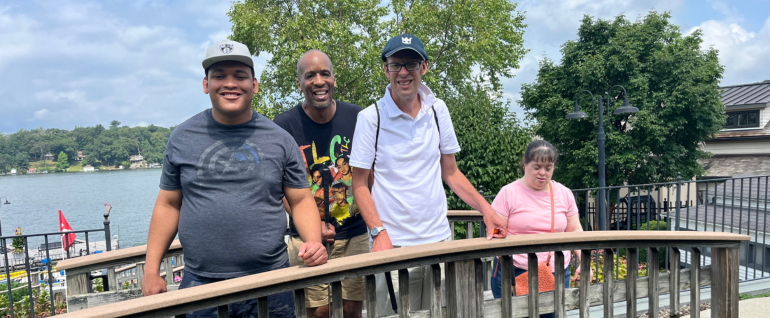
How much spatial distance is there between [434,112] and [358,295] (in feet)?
3.71

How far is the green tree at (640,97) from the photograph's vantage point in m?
23.3

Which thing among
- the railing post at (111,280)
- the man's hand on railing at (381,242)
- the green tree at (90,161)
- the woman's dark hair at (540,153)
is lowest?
the green tree at (90,161)

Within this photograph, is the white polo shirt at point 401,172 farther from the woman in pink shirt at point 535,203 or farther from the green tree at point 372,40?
the green tree at point 372,40

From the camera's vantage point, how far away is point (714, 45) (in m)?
26.4

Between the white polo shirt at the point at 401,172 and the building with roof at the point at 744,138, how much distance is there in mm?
32415

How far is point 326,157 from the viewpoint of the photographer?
2627 millimetres

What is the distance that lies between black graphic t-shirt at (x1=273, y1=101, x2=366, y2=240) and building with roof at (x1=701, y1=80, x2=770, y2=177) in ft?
106

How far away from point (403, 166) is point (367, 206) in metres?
0.28

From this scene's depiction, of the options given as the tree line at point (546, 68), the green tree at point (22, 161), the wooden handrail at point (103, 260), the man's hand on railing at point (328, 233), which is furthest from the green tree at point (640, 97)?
the green tree at point (22, 161)

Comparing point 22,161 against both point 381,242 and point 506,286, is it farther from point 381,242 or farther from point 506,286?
point 506,286

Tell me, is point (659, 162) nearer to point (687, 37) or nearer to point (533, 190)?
point (687, 37)

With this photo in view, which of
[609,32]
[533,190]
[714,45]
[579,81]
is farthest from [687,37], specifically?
[533,190]

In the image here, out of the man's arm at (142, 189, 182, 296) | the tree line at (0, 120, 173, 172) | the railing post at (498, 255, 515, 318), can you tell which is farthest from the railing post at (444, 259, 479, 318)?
the tree line at (0, 120, 173, 172)

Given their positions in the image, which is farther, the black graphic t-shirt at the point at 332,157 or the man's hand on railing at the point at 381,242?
the black graphic t-shirt at the point at 332,157
